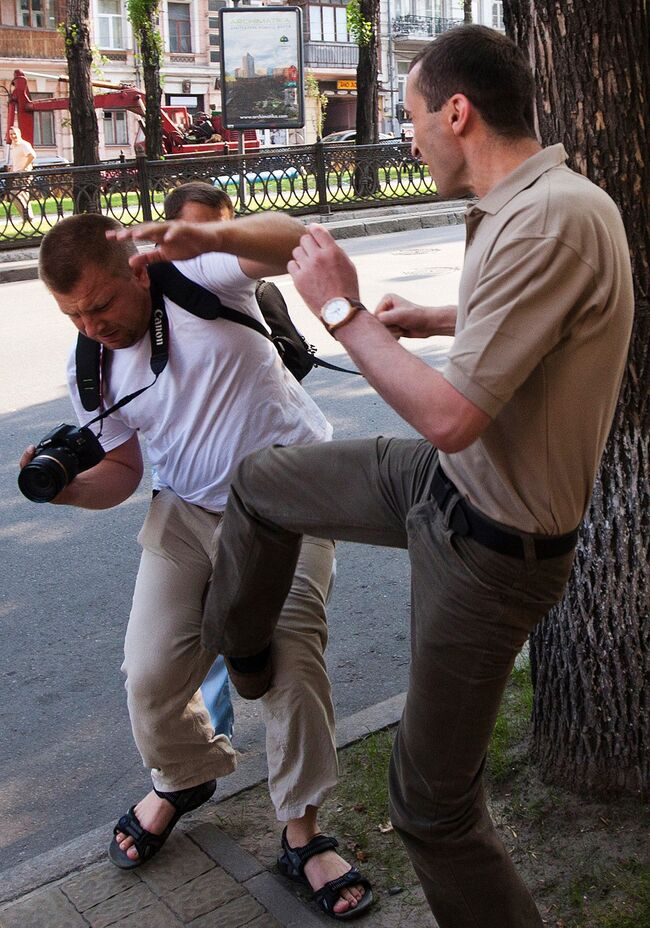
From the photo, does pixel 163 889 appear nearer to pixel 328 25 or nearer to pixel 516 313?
pixel 516 313

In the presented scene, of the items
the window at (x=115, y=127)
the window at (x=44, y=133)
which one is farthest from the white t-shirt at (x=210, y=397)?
the window at (x=115, y=127)

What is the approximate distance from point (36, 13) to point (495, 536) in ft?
169

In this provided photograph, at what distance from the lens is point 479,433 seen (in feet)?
6.61

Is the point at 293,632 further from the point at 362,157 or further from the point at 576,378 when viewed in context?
the point at 362,157

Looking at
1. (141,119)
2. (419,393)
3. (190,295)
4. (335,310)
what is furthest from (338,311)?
(141,119)

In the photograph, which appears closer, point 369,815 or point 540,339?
point 540,339

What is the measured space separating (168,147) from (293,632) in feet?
104

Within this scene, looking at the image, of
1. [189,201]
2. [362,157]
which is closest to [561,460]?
[189,201]

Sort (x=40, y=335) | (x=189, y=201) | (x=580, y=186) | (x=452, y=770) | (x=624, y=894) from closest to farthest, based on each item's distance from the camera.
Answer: (x=580, y=186) → (x=452, y=770) → (x=624, y=894) → (x=189, y=201) → (x=40, y=335)

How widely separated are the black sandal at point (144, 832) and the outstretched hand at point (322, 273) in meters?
1.67

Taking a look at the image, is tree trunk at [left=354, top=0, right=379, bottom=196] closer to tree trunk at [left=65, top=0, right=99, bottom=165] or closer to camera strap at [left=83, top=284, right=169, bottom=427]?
tree trunk at [left=65, top=0, right=99, bottom=165]

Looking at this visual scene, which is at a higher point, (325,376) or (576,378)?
(576,378)

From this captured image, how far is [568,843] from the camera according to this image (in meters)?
3.14

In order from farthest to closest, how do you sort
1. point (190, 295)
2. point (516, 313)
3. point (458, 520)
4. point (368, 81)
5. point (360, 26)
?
1. point (368, 81)
2. point (360, 26)
3. point (190, 295)
4. point (458, 520)
5. point (516, 313)
